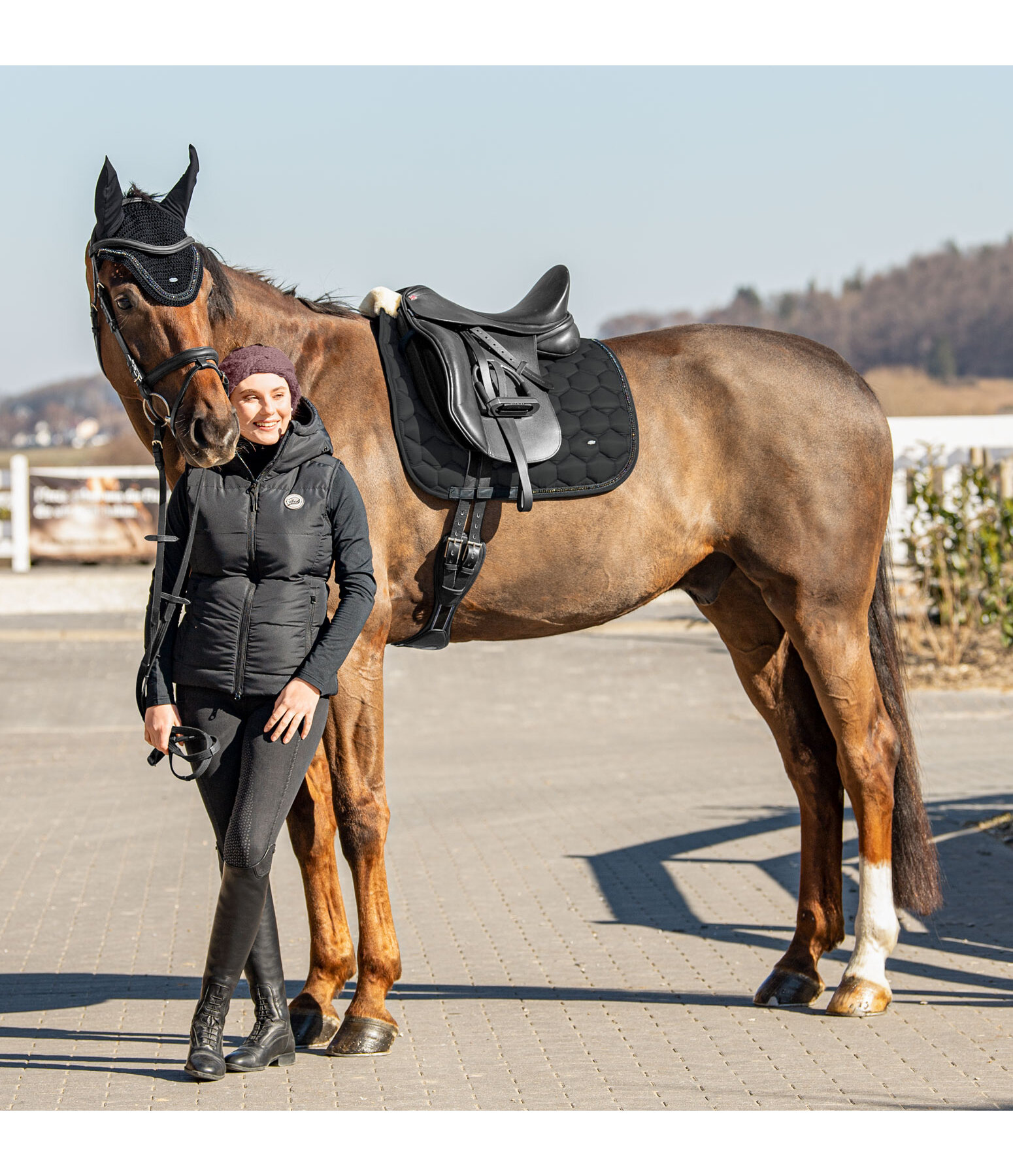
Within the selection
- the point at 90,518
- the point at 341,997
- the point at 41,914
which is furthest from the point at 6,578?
the point at 341,997

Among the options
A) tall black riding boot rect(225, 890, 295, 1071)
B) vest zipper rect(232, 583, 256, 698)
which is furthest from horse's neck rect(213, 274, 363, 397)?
→ tall black riding boot rect(225, 890, 295, 1071)

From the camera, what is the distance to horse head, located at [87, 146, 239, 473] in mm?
3678

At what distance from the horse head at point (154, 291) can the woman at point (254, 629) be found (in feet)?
0.45

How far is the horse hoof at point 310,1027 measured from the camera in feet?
13.3

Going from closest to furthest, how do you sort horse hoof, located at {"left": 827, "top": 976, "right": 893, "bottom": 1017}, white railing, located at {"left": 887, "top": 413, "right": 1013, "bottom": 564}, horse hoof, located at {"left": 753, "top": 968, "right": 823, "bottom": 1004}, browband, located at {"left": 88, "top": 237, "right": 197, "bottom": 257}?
browband, located at {"left": 88, "top": 237, "right": 197, "bottom": 257}, horse hoof, located at {"left": 827, "top": 976, "right": 893, "bottom": 1017}, horse hoof, located at {"left": 753, "top": 968, "right": 823, "bottom": 1004}, white railing, located at {"left": 887, "top": 413, "right": 1013, "bottom": 564}

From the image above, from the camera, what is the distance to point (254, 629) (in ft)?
11.6

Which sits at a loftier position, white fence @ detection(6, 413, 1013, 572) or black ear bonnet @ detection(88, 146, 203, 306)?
black ear bonnet @ detection(88, 146, 203, 306)

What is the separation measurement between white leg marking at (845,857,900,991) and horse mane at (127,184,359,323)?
2.53 metres

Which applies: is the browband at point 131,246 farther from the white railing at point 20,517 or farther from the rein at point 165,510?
the white railing at point 20,517

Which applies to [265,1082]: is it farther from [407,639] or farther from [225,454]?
[225,454]

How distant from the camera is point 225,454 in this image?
349 centimetres

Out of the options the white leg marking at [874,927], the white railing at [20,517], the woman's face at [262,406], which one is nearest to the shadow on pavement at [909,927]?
the white leg marking at [874,927]

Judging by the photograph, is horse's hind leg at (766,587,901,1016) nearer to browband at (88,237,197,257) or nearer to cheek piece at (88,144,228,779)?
cheek piece at (88,144,228,779)

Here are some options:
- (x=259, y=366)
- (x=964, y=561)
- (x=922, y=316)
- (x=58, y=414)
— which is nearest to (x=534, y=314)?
(x=259, y=366)
